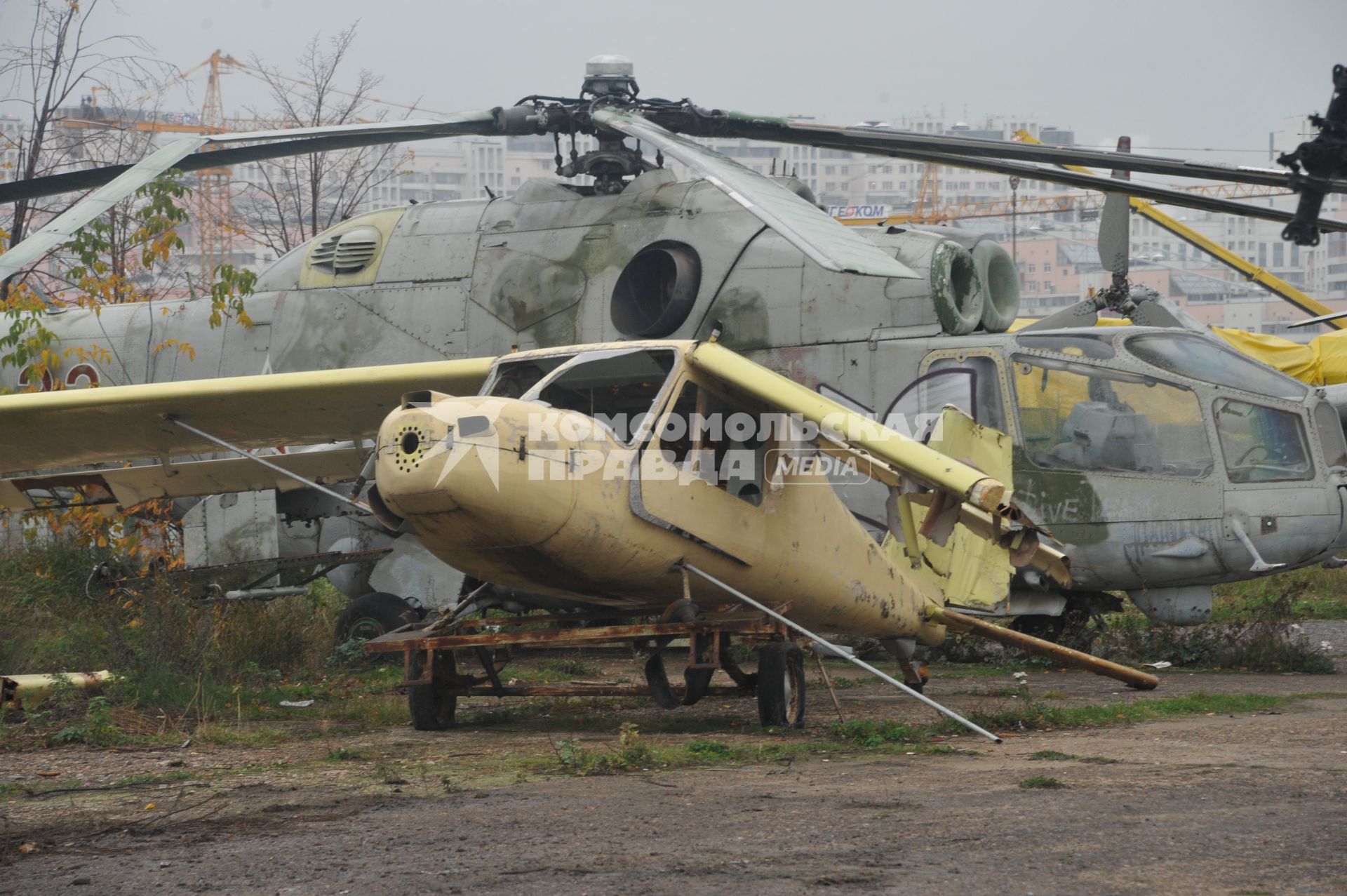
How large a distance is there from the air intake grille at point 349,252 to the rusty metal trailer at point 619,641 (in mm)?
5006

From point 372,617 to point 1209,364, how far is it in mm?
7009

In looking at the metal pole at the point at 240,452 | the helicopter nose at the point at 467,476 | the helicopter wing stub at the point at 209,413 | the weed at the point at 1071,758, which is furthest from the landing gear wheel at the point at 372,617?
the weed at the point at 1071,758

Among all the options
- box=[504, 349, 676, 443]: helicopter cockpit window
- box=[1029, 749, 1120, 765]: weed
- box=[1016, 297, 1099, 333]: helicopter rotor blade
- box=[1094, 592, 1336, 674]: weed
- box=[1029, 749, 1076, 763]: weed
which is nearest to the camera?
box=[1029, 749, 1120, 765]: weed

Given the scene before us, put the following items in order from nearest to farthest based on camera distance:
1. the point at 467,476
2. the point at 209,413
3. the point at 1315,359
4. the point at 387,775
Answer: the point at 387,775 < the point at 467,476 < the point at 209,413 < the point at 1315,359

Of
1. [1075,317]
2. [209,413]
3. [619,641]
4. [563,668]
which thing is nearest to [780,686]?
[619,641]

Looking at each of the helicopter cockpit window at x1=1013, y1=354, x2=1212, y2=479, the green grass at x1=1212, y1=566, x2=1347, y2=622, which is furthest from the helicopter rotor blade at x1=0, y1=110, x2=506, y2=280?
the green grass at x1=1212, y1=566, x2=1347, y2=622

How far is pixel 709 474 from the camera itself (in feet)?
27.5

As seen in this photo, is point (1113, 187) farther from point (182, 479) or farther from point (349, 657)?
point (182, 479)

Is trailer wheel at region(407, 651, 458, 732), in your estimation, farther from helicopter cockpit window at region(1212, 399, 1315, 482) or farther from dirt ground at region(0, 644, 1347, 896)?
helicopter cockpit window at region(1212, 399, 1315, 482)

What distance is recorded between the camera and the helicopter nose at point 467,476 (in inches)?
277

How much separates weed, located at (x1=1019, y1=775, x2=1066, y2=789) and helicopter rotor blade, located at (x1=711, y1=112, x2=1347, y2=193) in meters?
3.47

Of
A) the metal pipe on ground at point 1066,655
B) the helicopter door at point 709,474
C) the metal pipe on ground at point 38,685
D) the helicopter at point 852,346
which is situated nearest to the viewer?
the helicopter door at point 709,474

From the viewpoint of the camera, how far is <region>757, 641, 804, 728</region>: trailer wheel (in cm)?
820

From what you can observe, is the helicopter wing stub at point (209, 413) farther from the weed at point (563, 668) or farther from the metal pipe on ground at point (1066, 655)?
the metal pipe on ground at point (1066, 655)
